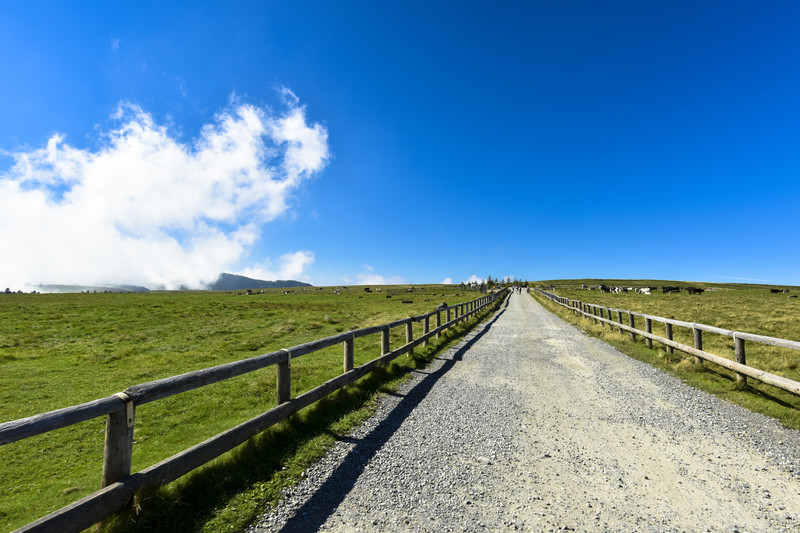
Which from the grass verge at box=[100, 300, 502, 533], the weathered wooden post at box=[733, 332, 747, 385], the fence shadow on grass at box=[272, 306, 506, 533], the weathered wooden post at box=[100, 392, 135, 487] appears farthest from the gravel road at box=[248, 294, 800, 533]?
the weathered wooden post at box=[100, 392, 135, 487]

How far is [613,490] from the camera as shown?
13.6ft

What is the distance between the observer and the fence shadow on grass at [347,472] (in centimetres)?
369

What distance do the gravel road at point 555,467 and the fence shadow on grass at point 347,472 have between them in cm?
2

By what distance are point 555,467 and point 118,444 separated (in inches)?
201

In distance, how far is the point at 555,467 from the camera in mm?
4703

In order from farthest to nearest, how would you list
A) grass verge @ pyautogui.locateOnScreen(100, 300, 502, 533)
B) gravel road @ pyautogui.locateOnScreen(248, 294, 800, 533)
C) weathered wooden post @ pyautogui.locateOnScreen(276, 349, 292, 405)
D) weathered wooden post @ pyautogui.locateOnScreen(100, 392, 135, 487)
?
1. weathered wooden post @ pyautogui.locateOnScreen(276, 349, 292, 405)
2. gravel road @ pyautogui.locateOnScreen(248, 294, 800, 533)
3. grass verge @ pyautogui.locateOnScreen(100, 300, 502, 533)
4. weathered wooden post @ pyautogui.locateOnScreen(100, 392, 135, 487)

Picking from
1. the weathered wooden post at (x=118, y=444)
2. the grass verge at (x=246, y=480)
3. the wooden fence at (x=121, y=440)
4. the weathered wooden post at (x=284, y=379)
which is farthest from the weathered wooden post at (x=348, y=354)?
the weathered wooden post at (x=118, y=444)

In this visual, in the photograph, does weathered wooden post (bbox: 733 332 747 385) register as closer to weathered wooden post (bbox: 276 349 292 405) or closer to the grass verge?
the grass verge

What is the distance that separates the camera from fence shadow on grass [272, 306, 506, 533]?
3.69m

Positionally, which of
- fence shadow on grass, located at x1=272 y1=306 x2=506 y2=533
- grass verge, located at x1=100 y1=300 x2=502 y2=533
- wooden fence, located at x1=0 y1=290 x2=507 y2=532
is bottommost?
fence shadow on grass, located at x1=272 y1=306 x2=506 y2=533

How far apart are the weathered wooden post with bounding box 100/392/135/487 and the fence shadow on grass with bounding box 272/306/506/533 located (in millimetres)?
1709

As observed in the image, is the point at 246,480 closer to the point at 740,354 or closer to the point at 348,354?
the point at 348,354

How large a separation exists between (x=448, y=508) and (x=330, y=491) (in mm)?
1441

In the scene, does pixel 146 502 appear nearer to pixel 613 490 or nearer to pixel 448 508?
pixel 448 508
